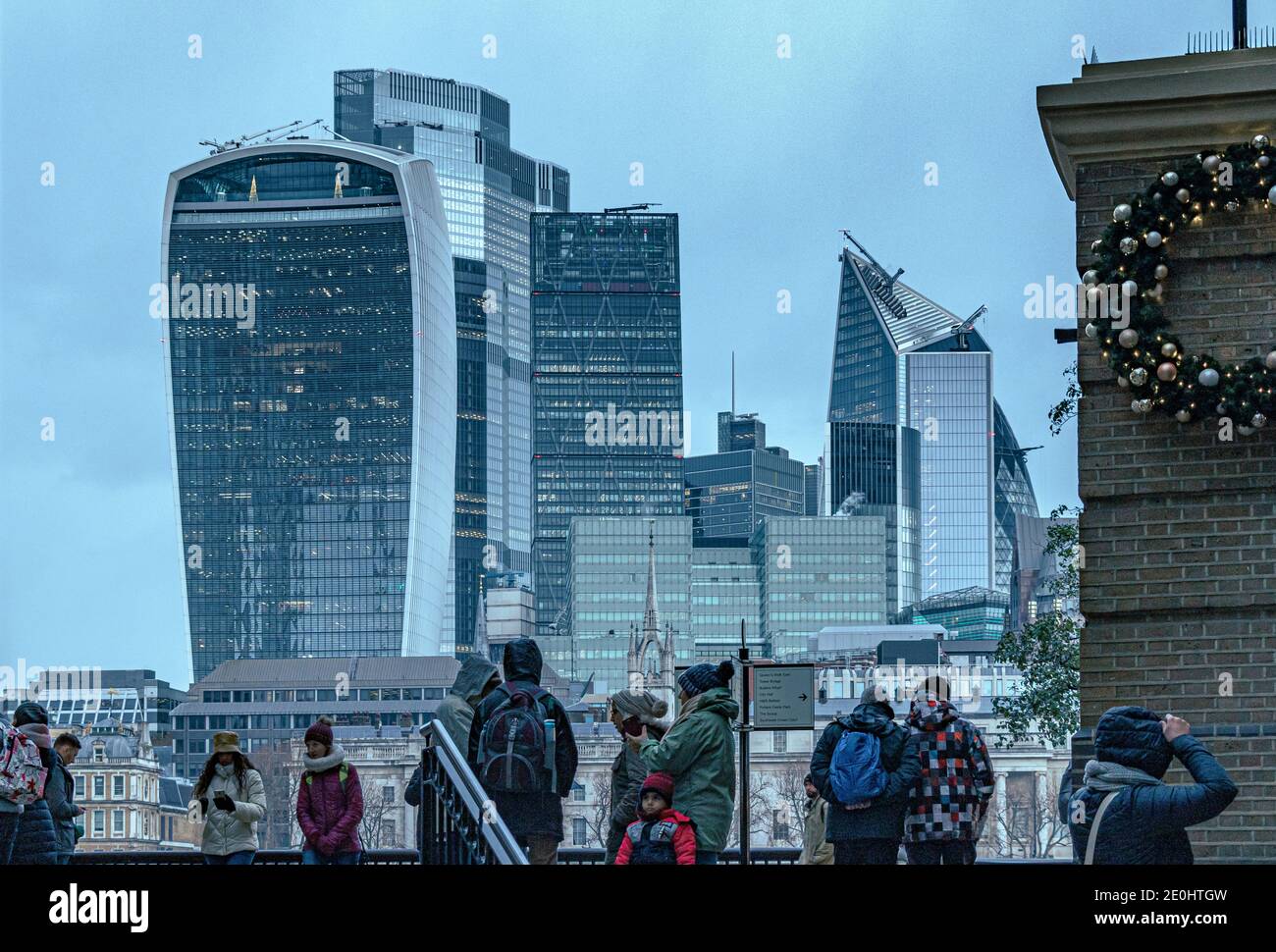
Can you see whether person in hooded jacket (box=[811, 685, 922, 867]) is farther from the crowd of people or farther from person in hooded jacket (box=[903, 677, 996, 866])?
person in hooded jacket (box=[903, 677, 996, 866])

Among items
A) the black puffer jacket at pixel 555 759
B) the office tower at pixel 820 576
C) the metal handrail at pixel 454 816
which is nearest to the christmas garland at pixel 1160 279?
the black puffer jacket at pixel 555 759

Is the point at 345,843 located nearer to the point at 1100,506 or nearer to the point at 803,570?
the point at 1100,506

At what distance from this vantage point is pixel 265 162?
158000mm

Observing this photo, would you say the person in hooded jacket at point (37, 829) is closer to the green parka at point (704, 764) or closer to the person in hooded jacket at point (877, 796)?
the green parka at point (704, 764)

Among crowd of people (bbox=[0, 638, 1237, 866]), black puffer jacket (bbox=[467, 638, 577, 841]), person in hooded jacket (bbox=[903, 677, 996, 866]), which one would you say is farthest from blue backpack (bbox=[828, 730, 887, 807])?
black puffer jacket (bbox=[467, 638, 577, 841])

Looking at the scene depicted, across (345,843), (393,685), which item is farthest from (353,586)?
(345,843)

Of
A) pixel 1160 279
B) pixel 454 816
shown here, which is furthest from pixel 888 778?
pixel 1160 279

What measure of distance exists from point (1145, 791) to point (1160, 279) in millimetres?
3945

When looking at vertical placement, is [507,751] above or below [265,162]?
below

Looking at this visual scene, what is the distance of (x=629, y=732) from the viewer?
798 cm

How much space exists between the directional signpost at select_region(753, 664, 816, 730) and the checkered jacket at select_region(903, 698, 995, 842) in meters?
1.08

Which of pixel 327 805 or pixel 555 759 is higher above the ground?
pixel 555 759

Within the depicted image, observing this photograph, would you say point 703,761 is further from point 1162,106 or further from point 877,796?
point 1162,106
